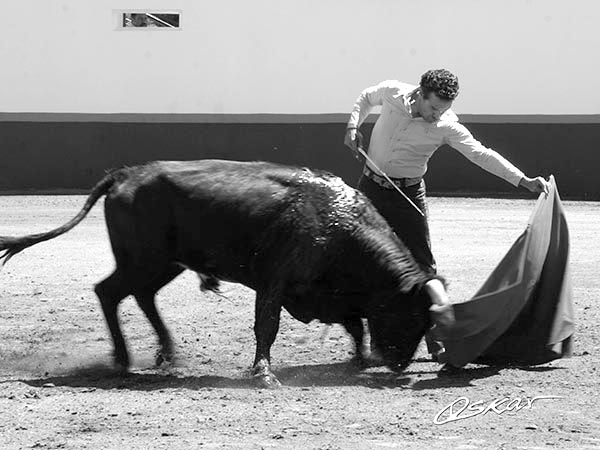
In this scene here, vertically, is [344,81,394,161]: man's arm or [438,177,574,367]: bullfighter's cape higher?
[344,81,394,161]: man's arm

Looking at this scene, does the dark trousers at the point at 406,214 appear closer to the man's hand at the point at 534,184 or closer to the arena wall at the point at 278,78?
the man's hand at the point at 534,184

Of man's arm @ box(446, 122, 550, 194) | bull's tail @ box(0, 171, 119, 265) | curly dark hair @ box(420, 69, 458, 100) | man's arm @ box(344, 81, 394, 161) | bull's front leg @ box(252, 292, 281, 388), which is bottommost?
bull's front leg @ box(252, 292, 281, 388)

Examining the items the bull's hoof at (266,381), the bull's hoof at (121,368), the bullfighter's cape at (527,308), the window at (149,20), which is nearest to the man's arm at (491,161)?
the bullfighter's cape at (527,308)

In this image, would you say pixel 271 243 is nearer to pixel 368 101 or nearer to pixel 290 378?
pixel 290 378

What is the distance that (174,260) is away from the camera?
6449 millimetres

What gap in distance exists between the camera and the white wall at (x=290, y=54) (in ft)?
52.2

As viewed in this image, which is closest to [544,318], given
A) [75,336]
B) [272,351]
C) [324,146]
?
[272,351]

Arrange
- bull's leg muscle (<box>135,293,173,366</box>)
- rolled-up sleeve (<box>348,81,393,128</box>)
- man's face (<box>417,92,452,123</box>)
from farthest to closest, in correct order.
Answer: rolled-up sleeve (<box>348,81,393,128</box>) < bull's leg muscle (<box>135,293,173,366</box>) < man's face (<box>417,92,452,123</box>)

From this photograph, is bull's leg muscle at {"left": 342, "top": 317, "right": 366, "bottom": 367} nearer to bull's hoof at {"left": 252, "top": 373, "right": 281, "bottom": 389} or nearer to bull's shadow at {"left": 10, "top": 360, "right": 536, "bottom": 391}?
bull's shadow at {"left": 10, "top": 360, "right": 536, "bottom": 391}

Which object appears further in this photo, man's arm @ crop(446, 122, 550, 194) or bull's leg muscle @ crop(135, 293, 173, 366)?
bull's leg muscle @ crop(135, 293, 173, 366)

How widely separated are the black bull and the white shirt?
45 centimetres

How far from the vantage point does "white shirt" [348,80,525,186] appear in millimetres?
6625

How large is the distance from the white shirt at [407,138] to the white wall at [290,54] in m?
9.21
